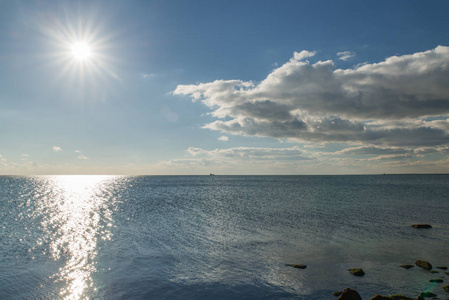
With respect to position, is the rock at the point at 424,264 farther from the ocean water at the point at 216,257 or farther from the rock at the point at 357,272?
the rock at the point at 357,272

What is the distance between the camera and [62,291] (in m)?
19.3

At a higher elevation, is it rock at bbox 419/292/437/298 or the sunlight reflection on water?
the sunlight reflection on water

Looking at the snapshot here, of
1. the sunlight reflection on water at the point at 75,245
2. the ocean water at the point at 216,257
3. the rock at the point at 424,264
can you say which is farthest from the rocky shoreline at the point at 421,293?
the sunlight reflection on water at the point at 75,245

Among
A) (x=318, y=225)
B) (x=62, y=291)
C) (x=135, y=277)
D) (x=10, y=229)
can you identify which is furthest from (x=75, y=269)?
(x=318, y=225)

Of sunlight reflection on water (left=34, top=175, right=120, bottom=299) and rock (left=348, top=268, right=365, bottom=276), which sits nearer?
sunlight reflection on water (left=34, top=175, right=120, bottom=299)

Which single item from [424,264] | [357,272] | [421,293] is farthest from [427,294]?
[424,264]

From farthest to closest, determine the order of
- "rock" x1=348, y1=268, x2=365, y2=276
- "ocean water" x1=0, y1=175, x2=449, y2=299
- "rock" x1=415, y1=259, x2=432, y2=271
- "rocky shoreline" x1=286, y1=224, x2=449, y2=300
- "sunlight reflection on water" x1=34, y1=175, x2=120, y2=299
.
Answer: "rock" x1=415, y1=259, x2=432, y2=271 → "rock" x1=348, y1=268, x2=365, y2=276 → "sunlight reflection on water" x1=34, y1=175, x2=120, y2=299 → "ocean water" x1=0, y1=175, x2=449, y2=299 → "rocky shoreline" x1=286, y1=224, x2=449, y2=300

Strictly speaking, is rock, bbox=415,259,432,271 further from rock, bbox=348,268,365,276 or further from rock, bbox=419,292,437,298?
rock, bbox=348,268,365,276

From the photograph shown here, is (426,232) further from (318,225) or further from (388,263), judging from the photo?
(388,263)

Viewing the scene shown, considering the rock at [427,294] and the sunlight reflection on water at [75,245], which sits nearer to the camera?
the rock at [427,294]

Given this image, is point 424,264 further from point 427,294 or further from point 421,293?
point 421,293

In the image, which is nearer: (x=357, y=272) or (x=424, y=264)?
(x=357, y=272)

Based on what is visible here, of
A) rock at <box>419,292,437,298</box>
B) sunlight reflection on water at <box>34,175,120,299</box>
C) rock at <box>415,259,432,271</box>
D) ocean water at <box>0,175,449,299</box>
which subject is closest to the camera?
rock at <box>419,292,437,298</box>

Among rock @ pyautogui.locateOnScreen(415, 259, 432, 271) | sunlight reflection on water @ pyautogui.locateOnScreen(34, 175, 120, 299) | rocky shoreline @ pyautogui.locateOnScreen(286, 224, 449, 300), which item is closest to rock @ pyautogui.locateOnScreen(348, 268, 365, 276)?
rocky shoreline @ pyautogui.locateOnScreen(286, 224, 449, 300)
